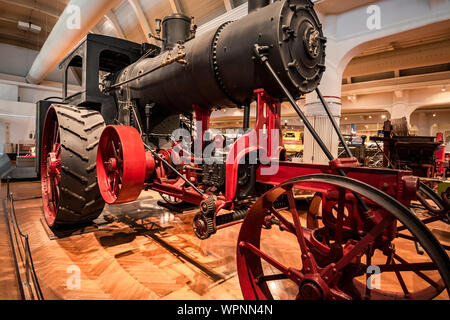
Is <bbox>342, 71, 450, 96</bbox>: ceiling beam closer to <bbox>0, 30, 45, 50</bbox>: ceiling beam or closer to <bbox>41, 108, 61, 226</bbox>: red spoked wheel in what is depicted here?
<bbox>41, 108, 61, 226</bbox>: red spoked wheel

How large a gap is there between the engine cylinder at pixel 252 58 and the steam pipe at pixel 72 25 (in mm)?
3447

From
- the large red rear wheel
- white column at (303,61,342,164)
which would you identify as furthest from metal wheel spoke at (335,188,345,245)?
white column at (303,61,342,164)

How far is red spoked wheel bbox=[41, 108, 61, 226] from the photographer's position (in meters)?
3.11

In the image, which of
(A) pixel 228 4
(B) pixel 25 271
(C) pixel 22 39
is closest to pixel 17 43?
(C) pixel 22 39

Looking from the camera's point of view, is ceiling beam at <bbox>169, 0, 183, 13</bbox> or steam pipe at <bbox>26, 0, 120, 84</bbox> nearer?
steam pipe at <bbox>26, 0, 120, 84</bbox>

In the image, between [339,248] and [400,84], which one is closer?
[339,248]

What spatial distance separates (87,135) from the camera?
2.87 m

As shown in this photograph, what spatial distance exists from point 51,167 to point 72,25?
4.44 meters

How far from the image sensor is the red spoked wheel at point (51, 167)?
10.2 ft

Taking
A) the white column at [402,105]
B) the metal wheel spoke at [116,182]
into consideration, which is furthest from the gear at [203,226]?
the white column at [402,105]

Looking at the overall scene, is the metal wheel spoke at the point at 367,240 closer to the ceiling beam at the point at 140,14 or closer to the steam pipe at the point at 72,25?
the steam pipe at the point at 72,25

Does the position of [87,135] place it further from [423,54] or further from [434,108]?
[434,108]

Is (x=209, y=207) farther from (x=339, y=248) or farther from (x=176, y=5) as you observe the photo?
(x=176, y=5)

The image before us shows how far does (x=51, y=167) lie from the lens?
3084 mm
